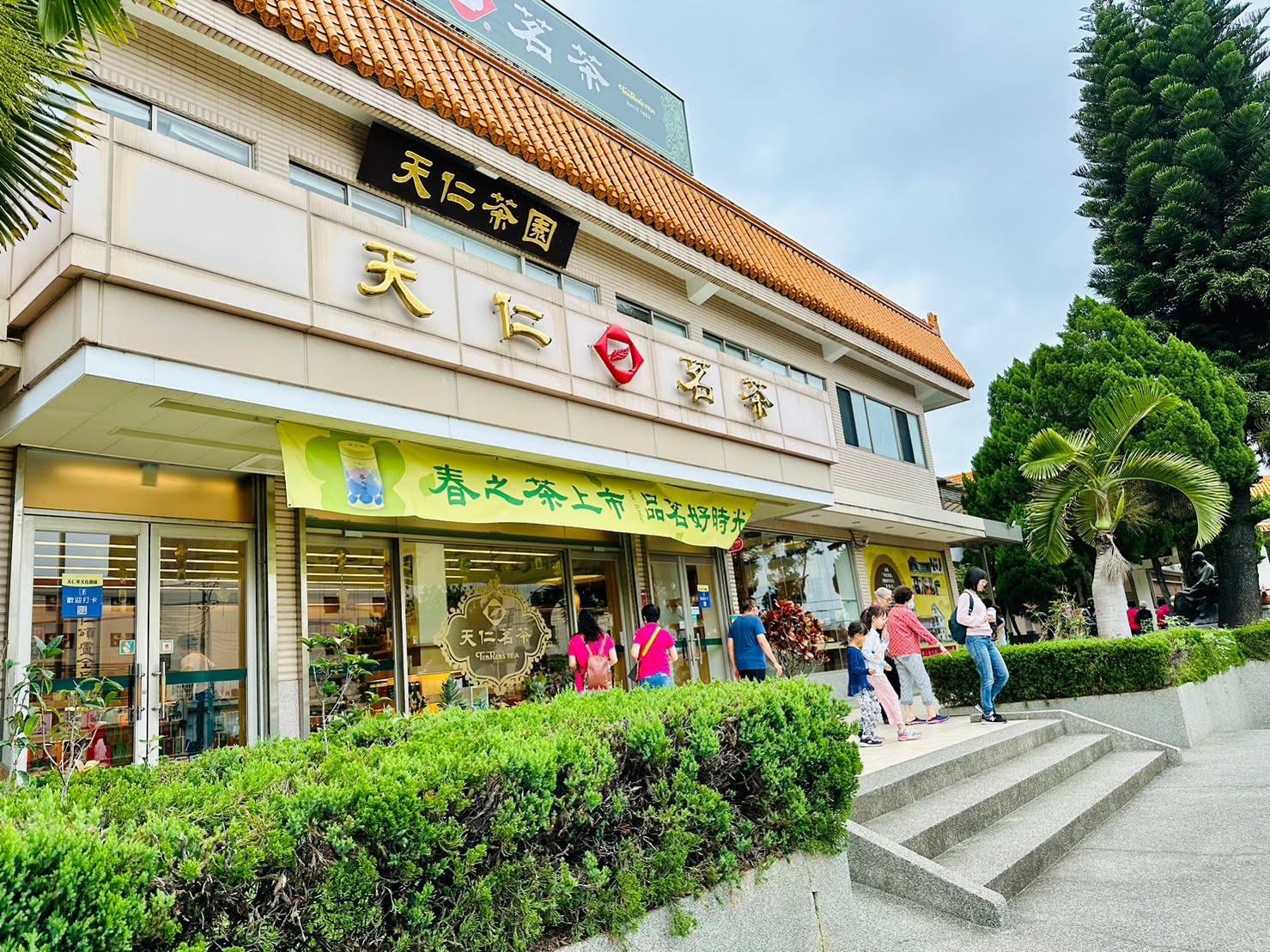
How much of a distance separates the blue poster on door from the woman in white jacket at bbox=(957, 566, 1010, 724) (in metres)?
8.45

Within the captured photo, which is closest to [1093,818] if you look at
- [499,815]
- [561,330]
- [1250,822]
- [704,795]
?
[1250,822]

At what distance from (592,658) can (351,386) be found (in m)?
4.00

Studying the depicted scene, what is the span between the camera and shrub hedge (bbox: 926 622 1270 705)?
10562mm

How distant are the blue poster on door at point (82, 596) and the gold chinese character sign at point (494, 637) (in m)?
3.41

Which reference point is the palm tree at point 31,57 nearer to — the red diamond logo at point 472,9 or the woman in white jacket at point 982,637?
the red diamond logo at point 472,9

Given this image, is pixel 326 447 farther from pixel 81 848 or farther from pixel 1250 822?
pixel 1250 822

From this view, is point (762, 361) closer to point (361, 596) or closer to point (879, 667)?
point (879, 667)

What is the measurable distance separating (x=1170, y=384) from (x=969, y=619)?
11.5m

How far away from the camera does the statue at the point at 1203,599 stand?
1778 cm

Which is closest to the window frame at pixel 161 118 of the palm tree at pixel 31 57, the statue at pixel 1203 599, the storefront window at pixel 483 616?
the palm tree at pixel 31 57

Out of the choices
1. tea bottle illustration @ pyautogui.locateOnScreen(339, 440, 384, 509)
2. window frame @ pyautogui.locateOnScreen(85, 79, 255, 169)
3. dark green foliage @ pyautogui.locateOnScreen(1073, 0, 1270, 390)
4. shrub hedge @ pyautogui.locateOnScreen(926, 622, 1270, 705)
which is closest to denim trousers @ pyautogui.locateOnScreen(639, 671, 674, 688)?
tea bottle illustration @ pyautogui.locateOnScreen(339, 440, 384, 509)

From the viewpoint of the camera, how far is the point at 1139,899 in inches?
202

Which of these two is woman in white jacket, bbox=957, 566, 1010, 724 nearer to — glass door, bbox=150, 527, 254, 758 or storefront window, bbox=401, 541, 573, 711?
storefront window, bbox=401, 541, 573, 711

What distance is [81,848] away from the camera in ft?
7.23
